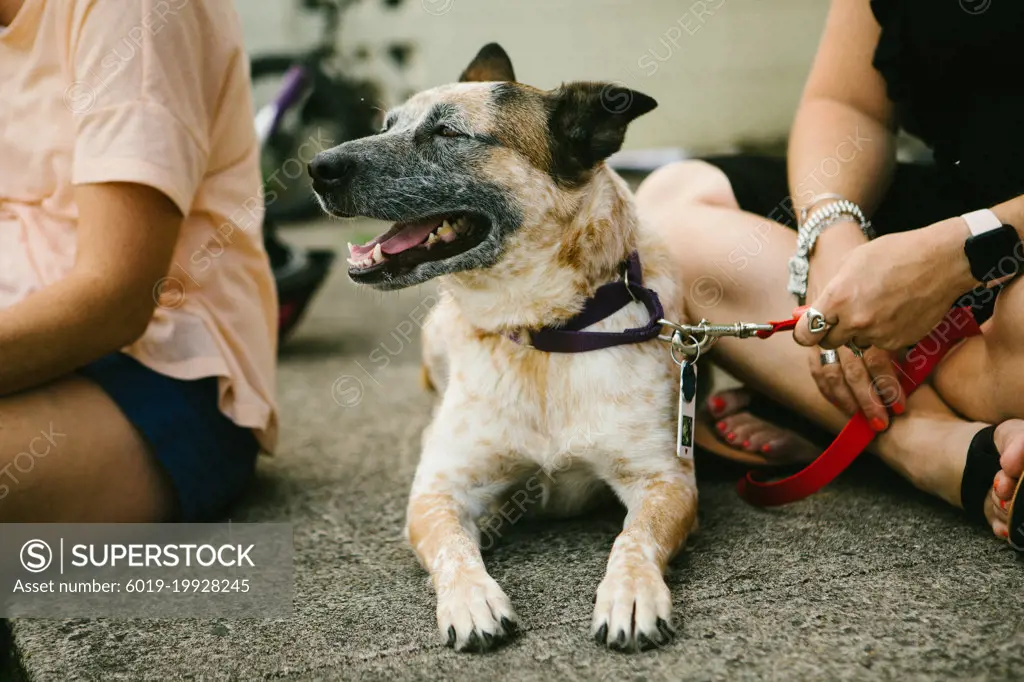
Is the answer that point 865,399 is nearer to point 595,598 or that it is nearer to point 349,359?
point 595,598

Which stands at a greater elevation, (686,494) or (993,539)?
(993,539)

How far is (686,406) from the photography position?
1849mm

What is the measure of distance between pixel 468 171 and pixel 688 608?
40.8 inches

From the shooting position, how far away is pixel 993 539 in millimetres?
1793

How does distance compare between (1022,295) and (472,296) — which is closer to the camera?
(1022,295)

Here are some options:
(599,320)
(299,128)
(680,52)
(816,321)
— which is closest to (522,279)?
(599,320)

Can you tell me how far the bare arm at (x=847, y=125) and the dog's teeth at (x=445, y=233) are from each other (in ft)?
2.71

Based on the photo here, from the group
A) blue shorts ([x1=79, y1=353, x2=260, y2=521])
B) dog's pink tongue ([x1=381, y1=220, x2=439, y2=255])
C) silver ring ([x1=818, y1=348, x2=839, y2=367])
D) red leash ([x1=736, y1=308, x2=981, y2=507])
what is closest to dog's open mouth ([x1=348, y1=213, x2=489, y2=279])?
dog's pink tongue ([x1=381, y1=220, x2=439, y2=255])

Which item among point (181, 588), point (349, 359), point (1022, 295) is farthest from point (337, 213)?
point (349, 359)

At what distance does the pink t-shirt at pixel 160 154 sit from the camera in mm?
1840

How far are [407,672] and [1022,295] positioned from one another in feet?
4.34

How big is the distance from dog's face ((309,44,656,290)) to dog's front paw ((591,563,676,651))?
0.76 meters

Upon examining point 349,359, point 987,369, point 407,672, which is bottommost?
point 349,359

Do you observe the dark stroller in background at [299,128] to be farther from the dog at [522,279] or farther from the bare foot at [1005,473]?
the bare foot at [1005,473]
